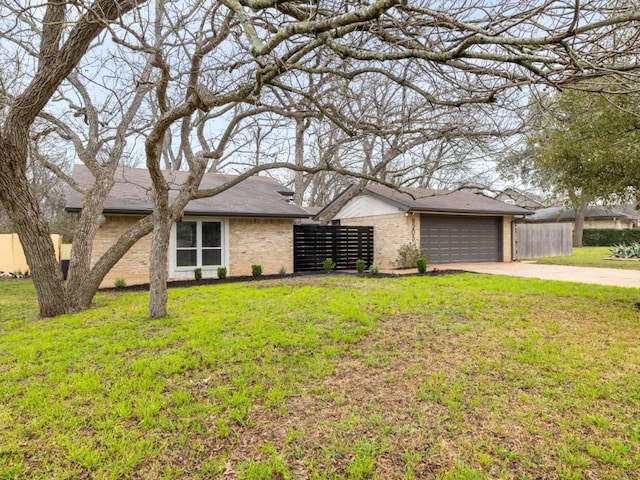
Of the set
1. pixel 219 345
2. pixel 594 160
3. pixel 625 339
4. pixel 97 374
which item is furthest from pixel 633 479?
pixel 594 160

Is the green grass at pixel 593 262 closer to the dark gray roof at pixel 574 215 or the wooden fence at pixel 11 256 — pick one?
the dark gray roof at pixel 574 215

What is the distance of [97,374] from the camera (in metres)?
4.13

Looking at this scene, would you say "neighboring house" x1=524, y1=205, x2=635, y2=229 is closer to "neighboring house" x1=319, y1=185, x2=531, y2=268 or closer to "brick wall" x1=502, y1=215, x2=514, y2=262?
"brick wall" x1=502, y1=215, x2=514, y2=262

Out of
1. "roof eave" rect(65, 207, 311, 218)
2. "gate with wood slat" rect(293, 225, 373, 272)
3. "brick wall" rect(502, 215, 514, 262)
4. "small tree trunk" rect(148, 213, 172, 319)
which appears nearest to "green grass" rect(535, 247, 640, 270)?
"brick wall" rect(502, 215, 514, 262)

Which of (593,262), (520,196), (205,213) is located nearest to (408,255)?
(520,196)

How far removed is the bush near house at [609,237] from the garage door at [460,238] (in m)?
17.4

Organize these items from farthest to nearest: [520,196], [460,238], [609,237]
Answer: [609,237]
[460,238]
[520,196]

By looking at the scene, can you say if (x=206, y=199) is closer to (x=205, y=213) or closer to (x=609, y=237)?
(x=205, y=213)

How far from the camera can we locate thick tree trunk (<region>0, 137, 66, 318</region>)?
6000mm

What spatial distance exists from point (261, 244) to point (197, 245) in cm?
214

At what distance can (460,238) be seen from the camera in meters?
16.7

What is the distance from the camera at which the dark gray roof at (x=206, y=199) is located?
11070 mm

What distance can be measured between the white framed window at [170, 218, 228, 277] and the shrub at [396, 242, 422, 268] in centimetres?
663

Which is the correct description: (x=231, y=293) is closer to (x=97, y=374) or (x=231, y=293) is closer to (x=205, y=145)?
(x=205, y=145)
